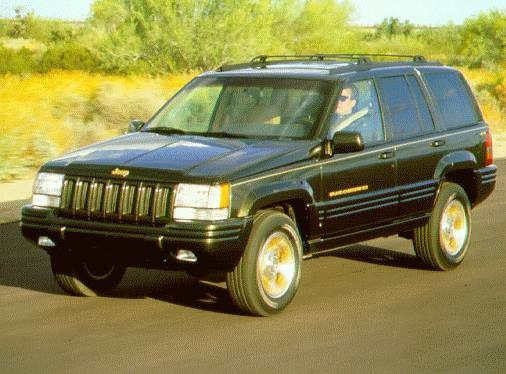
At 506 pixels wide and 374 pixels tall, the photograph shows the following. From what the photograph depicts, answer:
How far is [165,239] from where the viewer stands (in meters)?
8.52

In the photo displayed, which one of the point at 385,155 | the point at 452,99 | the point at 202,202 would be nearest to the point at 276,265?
the point at 202,202

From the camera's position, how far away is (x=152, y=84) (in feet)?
96.8

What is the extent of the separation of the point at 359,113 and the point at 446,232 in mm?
1640

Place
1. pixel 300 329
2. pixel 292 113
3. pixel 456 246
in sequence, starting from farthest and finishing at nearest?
pixel 456 246, pixel 292 113, pixel 300 329

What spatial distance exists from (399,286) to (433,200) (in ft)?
3.00

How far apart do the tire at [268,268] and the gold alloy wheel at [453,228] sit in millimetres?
2249

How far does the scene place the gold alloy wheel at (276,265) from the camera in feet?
29.3

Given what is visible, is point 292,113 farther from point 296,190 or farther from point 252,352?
point 252,352

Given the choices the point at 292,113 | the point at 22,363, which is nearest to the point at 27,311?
the point at 22,363

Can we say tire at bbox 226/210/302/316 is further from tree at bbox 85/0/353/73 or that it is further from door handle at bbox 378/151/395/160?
tree at bbox 85/0/353/73

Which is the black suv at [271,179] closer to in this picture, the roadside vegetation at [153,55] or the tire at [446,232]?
the tire at [446,232]

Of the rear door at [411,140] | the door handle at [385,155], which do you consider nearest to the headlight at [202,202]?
the door handle at [385,155]

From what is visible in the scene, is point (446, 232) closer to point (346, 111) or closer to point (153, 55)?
point (346, 111)

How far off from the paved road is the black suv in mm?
334
